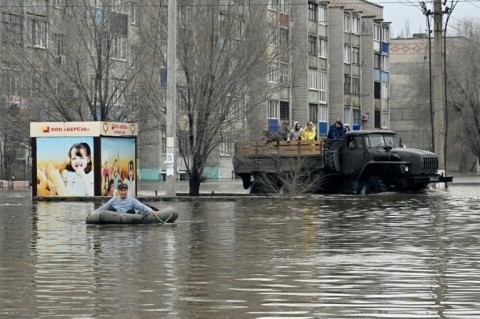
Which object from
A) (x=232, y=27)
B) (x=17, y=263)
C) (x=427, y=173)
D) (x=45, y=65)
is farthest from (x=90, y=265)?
(x=45, y=65)

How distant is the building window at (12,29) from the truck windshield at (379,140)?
17.6 metres

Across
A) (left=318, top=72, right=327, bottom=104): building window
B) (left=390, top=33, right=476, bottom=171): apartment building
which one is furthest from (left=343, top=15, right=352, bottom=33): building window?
(left=390, top=33, right=476, bottom=171): apartment building

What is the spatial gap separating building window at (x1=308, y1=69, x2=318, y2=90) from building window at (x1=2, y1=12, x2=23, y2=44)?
43.8 m

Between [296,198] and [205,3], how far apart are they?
9.07m

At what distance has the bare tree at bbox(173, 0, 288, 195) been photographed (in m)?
45.1

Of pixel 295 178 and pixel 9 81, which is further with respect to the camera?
pixel 9 81

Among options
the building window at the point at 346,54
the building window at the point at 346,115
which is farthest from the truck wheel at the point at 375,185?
the building window at the point at 346,54

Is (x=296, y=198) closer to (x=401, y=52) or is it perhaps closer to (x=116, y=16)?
(x=116, y=16)

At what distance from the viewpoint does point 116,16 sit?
50750 millimetres

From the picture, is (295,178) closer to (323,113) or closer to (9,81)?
(9,81)

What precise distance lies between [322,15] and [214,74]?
64273mm

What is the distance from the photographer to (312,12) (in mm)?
106188

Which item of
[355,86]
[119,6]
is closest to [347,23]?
[355,86]

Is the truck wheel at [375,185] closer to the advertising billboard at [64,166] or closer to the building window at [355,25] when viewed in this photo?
the advertising billboard at [64,166]
